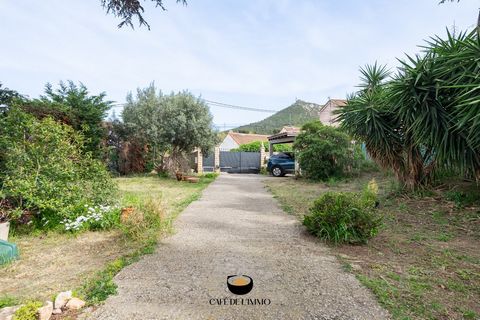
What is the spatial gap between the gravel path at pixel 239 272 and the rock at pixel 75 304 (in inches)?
6.8

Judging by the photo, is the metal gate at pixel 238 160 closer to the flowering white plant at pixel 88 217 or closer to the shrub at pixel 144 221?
the flowering white plant at pixel 88 217

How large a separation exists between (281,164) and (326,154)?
448cm

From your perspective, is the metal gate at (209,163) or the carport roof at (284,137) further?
the metal gate at (209,163)

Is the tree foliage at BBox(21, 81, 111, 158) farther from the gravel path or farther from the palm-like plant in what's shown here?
the palm-like plant

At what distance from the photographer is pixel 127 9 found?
452 cm

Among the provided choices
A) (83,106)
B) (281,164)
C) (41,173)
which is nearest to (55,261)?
(41,173)

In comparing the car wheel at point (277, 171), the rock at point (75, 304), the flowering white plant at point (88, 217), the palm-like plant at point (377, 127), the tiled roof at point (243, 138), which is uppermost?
the tiled roof at point (243, 138)

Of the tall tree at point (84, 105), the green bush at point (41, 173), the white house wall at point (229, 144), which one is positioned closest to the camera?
the green bush at point (41, 173)

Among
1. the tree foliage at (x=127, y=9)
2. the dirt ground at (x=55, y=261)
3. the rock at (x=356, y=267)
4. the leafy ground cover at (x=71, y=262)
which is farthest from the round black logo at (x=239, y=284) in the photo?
the tree foliage at (x=127, y=9)

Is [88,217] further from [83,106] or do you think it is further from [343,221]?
[83,106]

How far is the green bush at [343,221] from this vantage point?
12.0 ft

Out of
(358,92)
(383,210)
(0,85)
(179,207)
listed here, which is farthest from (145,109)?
(383,210)

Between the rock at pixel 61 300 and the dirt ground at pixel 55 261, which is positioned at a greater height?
the rock at pixel 61 300

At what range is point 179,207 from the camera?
6062mm
